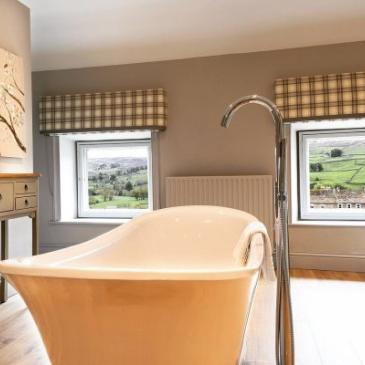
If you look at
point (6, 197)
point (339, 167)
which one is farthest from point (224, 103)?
point (6, 197)

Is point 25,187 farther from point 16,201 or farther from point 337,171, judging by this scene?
point 337,171

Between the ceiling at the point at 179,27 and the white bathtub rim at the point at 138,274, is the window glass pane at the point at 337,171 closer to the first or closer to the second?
the ceiling at the point at 179,27

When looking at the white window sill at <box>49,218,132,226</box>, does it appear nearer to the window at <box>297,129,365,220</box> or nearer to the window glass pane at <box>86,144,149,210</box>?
the window glass pane at <box>86,144,149,210</box>

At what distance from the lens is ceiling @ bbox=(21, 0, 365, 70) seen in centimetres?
289

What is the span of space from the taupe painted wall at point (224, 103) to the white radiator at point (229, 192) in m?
0.13

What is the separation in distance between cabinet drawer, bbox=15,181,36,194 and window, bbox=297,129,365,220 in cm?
241

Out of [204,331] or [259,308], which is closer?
[204,331]

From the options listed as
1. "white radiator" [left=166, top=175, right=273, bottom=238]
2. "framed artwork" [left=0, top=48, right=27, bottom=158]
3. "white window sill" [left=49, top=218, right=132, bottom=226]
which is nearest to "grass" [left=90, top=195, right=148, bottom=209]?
"white window sill" [left=49, top=218, right=132, bottom=226]

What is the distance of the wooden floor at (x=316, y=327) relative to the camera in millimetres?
1781

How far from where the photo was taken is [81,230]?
152 inches

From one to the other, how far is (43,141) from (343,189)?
3.04 meters

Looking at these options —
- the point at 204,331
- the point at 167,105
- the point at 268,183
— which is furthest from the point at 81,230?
the point at 204,331

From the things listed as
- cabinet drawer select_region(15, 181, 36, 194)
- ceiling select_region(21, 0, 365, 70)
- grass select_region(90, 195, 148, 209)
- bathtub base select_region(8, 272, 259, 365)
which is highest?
ceiling select_region(21, 0, 365, 70)

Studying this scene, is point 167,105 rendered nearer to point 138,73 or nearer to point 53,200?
point 138,73
